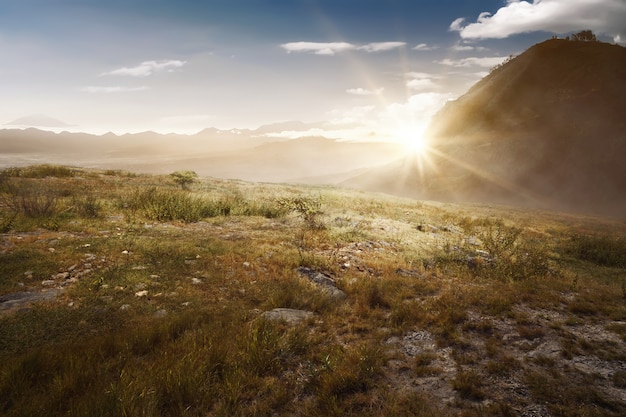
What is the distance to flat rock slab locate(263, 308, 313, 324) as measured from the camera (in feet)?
20.8

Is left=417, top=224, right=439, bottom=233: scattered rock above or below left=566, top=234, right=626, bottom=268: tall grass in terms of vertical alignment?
above

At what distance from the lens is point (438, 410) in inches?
156

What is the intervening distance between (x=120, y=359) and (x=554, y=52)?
9879cm

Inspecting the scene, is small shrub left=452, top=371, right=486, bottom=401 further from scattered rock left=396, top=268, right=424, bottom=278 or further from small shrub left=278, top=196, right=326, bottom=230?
small shrub left=278, top=196, right=326, bottom=230

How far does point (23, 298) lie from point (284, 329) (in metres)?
5.50

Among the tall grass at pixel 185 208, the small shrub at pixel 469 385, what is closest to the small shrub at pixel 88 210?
the tall grass at pixel 185 208

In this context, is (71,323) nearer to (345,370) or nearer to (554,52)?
(345,370)

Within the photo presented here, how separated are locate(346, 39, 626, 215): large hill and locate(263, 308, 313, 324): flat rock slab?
232 feet

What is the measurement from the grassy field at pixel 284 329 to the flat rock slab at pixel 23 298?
0.16 feet

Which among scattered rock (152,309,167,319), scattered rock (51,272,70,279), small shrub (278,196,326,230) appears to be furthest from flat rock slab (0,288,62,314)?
small shrub (278,196,326,230)

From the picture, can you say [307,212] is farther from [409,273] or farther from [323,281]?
[323,281]

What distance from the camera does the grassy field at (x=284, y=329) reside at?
4.02m

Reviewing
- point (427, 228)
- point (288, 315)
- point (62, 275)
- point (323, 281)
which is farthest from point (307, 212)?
point (62, 275)

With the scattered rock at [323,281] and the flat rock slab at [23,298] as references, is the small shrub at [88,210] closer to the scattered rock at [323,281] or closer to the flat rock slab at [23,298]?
the flat rock slab at [23,298]
